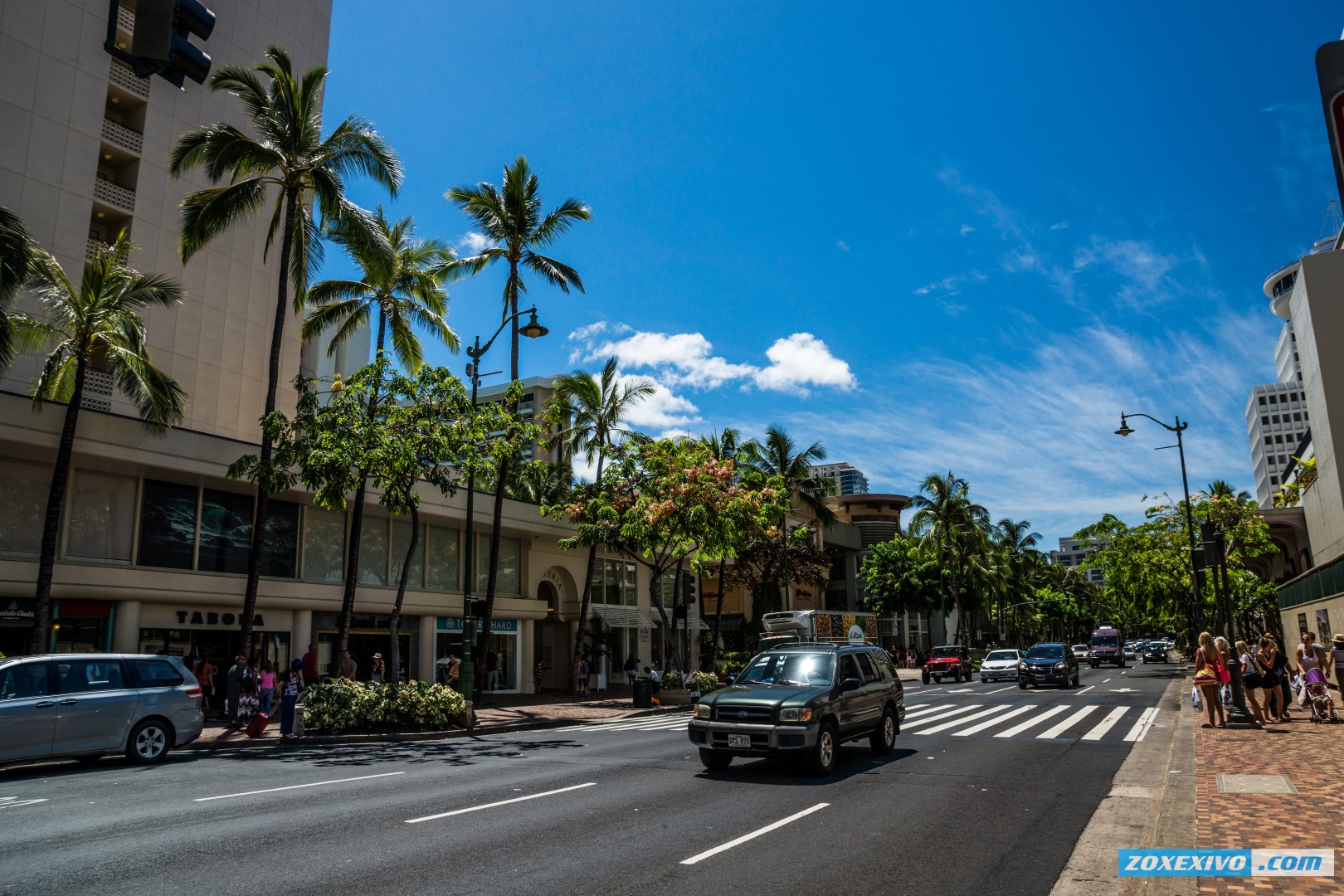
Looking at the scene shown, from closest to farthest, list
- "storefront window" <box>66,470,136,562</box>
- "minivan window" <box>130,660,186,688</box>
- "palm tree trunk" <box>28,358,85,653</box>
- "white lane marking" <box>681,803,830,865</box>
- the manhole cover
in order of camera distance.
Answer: "white lane marking" <box>681,803,830,865</box>, the manhole cover, "minivan window" <box>130,660,186,688</box>, "palm tree trunk" <box>28,358,85,653</box>, "storefront window" <box>66,470,136,562</box>

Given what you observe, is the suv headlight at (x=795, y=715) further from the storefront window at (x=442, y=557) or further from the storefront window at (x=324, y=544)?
the storefront window at (x=442, y=557)

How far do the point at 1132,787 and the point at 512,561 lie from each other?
28.4m

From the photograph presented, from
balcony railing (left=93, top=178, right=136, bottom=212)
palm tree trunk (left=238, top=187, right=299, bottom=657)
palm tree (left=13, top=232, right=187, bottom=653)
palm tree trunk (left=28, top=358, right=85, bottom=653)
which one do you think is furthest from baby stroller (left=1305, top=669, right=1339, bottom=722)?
balcony railing (left=93, top=178, right=136, bottom=212)

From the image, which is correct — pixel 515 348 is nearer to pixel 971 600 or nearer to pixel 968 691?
pixel 968 691

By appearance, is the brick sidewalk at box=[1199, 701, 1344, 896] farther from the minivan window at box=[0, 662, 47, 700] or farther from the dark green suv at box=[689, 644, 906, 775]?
the minivan window at box=[0, 662, 47, 700]

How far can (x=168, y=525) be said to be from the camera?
23.8 meters

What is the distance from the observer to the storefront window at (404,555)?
30.5m

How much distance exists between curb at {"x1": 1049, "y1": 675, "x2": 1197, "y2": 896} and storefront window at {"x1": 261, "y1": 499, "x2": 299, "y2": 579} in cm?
2296

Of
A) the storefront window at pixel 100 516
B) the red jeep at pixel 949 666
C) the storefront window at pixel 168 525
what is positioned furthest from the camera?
the red jeep at pixel 949 666

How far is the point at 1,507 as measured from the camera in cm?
2081

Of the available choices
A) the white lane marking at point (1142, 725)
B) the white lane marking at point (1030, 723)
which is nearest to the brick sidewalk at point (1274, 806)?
the white lane marking at point (1142, 725)

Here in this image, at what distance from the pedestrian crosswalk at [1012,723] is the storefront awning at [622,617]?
14.6 m

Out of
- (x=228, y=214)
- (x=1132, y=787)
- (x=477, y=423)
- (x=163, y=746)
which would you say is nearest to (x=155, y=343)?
(x=228, y=214)

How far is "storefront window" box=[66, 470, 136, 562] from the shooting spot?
21.9m
